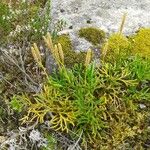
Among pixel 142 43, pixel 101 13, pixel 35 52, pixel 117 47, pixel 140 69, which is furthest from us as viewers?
pixel 101 13

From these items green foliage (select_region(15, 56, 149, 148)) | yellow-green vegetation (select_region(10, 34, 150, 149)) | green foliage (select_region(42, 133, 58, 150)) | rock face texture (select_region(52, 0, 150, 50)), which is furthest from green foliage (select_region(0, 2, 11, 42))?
green foliage (select_region(42, 133, 58, 150))

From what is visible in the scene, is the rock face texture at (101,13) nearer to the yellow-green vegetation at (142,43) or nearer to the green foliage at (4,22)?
the yellow-green vegetation at (142,43)

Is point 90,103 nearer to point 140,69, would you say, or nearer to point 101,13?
point 140,69

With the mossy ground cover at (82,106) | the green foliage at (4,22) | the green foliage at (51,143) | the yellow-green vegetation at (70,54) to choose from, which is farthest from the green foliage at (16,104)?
the green foliage at (4,22)

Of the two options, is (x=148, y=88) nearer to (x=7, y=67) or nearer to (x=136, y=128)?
(x=136, y=128)

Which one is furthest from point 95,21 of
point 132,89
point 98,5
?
point 132,89

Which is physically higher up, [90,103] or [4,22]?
[4,22]

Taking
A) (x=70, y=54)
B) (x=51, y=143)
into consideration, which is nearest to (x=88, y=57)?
(x=70, y=54)
